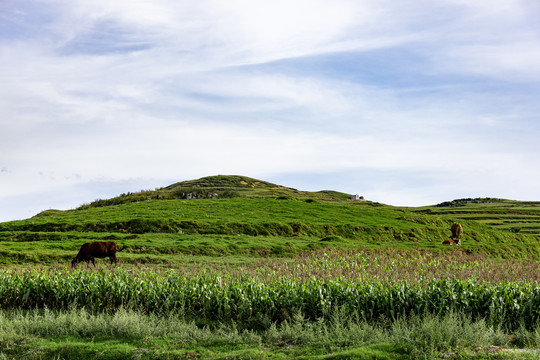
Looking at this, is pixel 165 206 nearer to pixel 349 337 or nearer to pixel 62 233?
pixel 62 233

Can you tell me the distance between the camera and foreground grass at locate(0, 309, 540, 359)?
1034 centimetres

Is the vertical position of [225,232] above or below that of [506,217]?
above

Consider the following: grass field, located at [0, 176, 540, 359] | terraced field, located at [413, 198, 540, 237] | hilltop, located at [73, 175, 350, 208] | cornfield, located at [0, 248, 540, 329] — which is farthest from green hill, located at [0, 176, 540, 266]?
terraced field, located at [413, 198, 540, 237]

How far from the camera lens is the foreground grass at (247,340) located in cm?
1034

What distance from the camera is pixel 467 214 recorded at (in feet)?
420

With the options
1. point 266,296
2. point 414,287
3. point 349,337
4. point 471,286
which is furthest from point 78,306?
point 471,286

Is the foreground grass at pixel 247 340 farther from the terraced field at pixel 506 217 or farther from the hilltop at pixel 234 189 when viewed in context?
the terraced field at pixel 506 217

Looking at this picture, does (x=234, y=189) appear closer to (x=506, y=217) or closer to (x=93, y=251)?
(x=506, y=217)

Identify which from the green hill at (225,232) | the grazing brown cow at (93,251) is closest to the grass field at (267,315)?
the grazing brown cow at (93,251)

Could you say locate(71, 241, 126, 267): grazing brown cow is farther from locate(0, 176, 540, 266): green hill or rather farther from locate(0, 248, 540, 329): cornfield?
locate(0, 248, 540, 329): cornfield

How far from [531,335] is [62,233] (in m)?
35.8

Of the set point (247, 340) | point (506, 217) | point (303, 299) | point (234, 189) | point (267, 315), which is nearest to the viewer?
point (247, 340)

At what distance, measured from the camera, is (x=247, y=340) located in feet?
38.8

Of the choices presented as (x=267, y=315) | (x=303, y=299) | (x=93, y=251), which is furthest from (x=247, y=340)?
(x=93, y=251)
